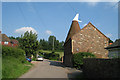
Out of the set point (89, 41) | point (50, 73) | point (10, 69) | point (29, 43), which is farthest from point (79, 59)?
point (29, 43)

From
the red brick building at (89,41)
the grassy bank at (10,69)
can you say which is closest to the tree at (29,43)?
the red brick building at (89,41)

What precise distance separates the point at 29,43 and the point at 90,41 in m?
23.1

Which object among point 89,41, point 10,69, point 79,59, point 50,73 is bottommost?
point 50,73

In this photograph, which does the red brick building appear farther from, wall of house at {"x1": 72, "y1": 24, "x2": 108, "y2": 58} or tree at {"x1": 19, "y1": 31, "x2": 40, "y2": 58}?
tree at {"x1": 19, "y1": 31, "x2": 40, "y2": 58}

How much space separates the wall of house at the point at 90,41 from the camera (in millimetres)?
22956

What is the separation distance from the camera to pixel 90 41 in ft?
76.8

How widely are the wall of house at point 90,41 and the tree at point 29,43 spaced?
856 inches

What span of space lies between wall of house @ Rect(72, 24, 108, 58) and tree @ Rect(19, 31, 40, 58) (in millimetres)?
21740

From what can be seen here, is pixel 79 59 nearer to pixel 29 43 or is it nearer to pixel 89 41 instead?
pixel 89 41

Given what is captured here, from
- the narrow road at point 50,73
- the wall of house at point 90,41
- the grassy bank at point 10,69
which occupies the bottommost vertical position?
the narrow road at point 50,73

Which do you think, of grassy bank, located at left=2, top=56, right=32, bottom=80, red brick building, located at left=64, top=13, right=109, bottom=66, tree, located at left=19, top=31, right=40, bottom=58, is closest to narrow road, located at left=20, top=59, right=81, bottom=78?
grassy bank, located at left=2, top=56, right=32, bottom=80

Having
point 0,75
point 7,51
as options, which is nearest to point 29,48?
point 7,51

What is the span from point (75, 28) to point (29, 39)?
19.2 m

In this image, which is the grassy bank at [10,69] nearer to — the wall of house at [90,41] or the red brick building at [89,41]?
the red brick building at [89,41]
